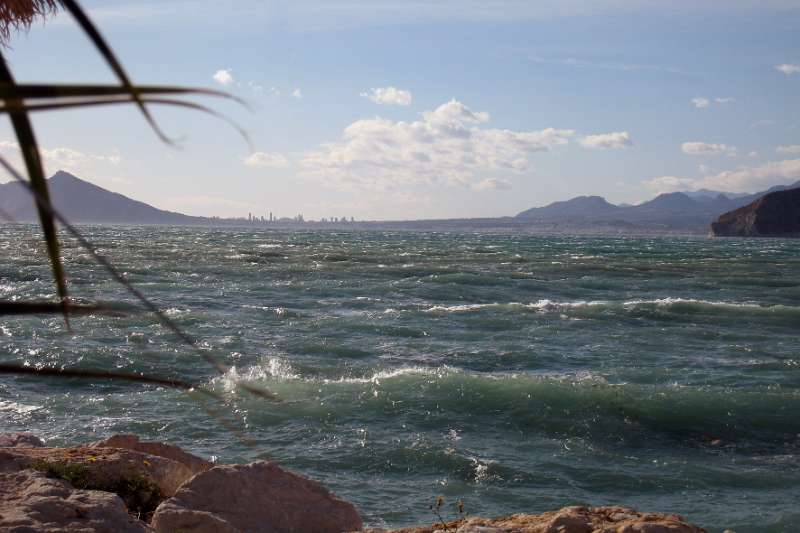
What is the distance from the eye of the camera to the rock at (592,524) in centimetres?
397

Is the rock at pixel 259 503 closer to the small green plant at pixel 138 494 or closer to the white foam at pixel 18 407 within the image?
the small green plant at pixel 138 494

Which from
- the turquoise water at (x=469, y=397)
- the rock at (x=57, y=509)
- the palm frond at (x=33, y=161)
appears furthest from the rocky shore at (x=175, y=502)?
the palm frond at (x=33, y=161)

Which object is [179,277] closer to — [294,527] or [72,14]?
[294,527]

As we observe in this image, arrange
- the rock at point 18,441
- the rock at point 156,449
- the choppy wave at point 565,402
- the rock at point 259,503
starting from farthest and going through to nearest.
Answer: the choppy wave at point 565,402 < the rock at point 156,449 < the rock at point 18,441 < the rock at point 259,503

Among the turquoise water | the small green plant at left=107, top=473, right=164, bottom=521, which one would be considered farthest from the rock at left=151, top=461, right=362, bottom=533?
the turquoise water

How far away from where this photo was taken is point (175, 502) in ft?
15.2

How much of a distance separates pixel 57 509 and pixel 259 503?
4.22ft

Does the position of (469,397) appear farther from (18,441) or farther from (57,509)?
(57,509)

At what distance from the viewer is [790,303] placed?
24.2m

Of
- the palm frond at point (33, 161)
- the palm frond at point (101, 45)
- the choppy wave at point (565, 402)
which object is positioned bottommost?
the choppy wave at point (565, 402)

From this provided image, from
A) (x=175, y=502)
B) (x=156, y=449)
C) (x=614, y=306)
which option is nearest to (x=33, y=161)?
(x=175, y=502)

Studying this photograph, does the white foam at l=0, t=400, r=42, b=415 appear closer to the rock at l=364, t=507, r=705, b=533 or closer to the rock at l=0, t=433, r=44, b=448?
the rock at l=0, t=433, r=44, b=448

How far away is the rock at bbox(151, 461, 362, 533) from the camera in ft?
15.2

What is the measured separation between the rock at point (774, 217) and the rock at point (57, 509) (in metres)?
145
